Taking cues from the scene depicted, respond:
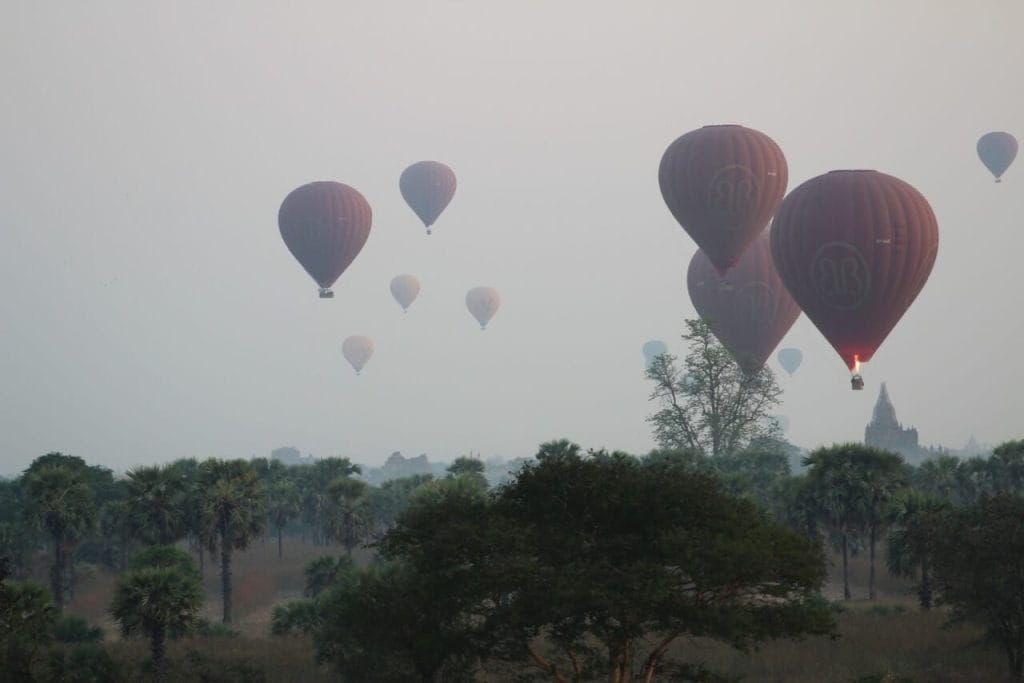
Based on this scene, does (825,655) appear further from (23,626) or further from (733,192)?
(733,192)

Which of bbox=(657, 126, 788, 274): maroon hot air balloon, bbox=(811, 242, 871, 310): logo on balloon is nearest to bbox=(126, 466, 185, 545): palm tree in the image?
bbox=(811, 242, 871, 310): logo on balloon

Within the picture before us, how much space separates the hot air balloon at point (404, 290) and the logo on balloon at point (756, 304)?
3029 inches

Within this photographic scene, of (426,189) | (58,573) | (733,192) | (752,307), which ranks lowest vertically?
(58,573)

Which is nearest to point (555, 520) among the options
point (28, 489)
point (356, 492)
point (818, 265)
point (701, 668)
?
point (701, 668)

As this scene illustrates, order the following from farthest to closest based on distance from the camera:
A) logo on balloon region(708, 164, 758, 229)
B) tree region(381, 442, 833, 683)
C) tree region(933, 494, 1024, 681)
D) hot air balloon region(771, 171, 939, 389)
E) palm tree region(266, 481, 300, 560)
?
palm tree region(266, 481, 300, 560)
logo on balloon region(708, 164, 758, 229)
hot air balloon region(771, 171, 939, 389)
tree region(933, 494, 1024, 681)
tree region(381, 442, 833, 683)

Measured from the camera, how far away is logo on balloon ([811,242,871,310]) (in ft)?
287

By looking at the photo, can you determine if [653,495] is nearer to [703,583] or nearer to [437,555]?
[703,583]

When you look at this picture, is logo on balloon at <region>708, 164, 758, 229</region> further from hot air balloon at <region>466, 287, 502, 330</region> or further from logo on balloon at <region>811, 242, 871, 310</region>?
hot air balloon at <region>466, 287, 502, 330</region>

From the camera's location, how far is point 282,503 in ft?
337

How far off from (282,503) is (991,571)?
6238cm

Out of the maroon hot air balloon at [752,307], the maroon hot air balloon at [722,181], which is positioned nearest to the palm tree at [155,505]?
the maroon hot air balloon at [722,181]

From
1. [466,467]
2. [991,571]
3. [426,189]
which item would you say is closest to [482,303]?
[426,189]

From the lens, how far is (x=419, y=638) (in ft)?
133

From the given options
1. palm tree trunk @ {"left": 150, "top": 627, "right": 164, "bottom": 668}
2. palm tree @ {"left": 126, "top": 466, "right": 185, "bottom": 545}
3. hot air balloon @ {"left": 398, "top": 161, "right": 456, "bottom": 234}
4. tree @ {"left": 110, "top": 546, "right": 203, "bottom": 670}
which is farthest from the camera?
hot air balloon @ {"left": 398, "top": 161, "right": 456, "bottom": 234}
